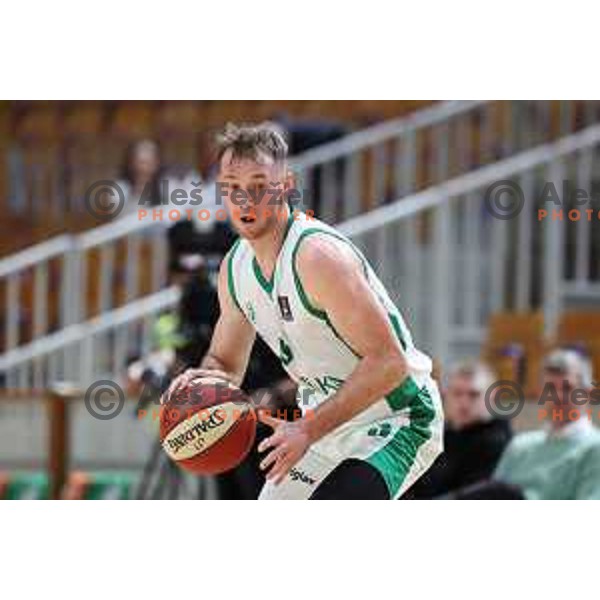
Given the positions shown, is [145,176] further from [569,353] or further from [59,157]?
[569,353]

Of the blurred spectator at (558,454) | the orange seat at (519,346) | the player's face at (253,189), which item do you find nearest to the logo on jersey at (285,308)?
the player's face at (253,189)

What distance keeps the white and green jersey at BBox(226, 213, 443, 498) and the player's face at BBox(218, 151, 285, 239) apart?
76mm

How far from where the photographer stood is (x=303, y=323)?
4.77 metres

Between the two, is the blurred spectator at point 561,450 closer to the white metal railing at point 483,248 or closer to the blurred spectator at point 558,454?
the blurred spectator at point 558,454

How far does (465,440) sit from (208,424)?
175cm

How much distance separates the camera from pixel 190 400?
15.6 feet

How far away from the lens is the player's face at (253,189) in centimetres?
480

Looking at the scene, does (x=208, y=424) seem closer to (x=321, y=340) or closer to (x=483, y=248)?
(x=321, y=340)

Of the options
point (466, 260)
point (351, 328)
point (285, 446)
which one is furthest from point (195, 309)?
point (466, 260)

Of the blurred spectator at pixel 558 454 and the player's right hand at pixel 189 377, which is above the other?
the player's right hand at pixel 189 377

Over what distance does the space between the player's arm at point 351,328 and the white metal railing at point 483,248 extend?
2.75 m
